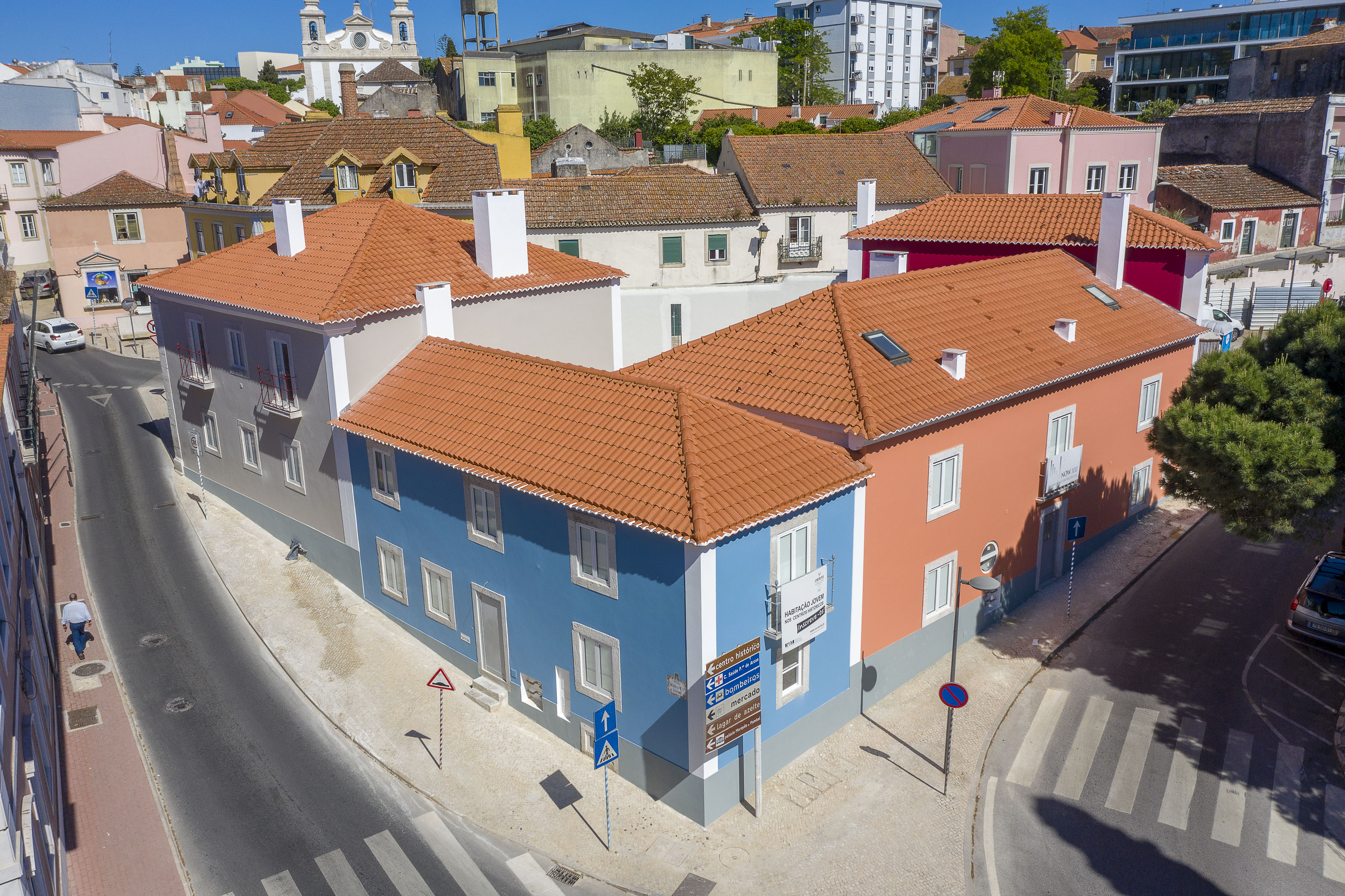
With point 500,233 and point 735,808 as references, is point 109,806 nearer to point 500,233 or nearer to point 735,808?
point 735,808

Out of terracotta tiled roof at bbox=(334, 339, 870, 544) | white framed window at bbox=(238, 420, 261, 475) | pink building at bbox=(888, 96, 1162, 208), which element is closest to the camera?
terracotta tiled roof at bbox=(334, 339, 870, 544)

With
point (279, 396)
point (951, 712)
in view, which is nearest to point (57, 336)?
point (279, 396)

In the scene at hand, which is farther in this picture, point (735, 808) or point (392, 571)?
point (392, 571)

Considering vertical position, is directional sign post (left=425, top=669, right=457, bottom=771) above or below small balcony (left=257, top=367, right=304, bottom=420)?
below

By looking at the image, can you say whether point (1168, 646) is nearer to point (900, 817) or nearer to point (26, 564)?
point (900, 817)

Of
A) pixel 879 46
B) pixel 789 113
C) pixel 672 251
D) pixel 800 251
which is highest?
pixel 879 46

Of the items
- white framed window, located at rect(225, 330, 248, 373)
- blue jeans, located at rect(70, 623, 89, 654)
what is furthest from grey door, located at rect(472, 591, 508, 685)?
white framed window, located at rect(225, 330, 248, 373)

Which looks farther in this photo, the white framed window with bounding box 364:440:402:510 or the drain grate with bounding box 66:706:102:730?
the white framed window with bounding box 364:440:402:510

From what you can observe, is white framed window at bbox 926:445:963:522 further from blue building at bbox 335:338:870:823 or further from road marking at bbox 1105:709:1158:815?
road marking at bbox 1105:709:1158:815
